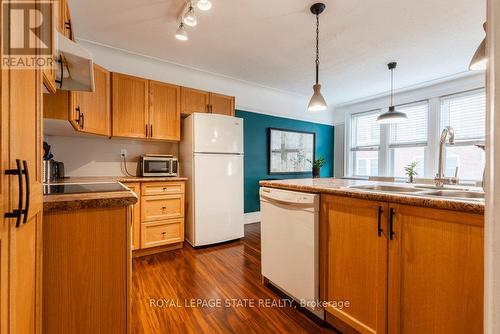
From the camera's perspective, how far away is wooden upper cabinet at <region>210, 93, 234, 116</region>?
3.38m

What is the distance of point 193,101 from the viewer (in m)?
3.23

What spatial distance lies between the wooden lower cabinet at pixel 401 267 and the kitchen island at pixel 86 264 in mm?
1217

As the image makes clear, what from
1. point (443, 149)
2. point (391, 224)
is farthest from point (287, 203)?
point (443, 149)

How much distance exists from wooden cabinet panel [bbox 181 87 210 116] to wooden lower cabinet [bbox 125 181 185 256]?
105cm

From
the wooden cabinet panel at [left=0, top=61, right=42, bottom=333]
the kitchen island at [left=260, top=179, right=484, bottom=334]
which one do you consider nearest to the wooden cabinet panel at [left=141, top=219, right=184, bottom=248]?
the wooden cabinet panel at [left=0, top=61, right=42, bottom=333]

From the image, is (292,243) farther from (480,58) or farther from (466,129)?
(466,129)

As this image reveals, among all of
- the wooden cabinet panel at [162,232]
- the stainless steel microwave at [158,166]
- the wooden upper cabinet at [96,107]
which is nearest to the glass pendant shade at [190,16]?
the wooden upper cabinet at [96,107]

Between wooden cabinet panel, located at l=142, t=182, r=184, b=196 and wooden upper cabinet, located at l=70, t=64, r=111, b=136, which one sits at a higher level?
wooden upper cabinet, located at l=70, t=64, r=111, b=136

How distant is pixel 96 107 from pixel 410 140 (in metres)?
5.19

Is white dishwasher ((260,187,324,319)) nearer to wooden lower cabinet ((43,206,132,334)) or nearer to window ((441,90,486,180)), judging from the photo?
wooden lower cabinet ((43,206,132,334))

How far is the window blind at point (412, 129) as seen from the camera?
13.8 feet

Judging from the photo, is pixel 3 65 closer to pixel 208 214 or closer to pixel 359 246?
pixel 359 246

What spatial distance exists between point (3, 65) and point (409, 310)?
5.89 ft

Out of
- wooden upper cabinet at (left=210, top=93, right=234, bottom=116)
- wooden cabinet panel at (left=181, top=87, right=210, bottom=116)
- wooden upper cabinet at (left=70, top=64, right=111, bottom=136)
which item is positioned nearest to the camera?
wooden upper cabinet at (left=70, top=64, right=111, bottom=136)
